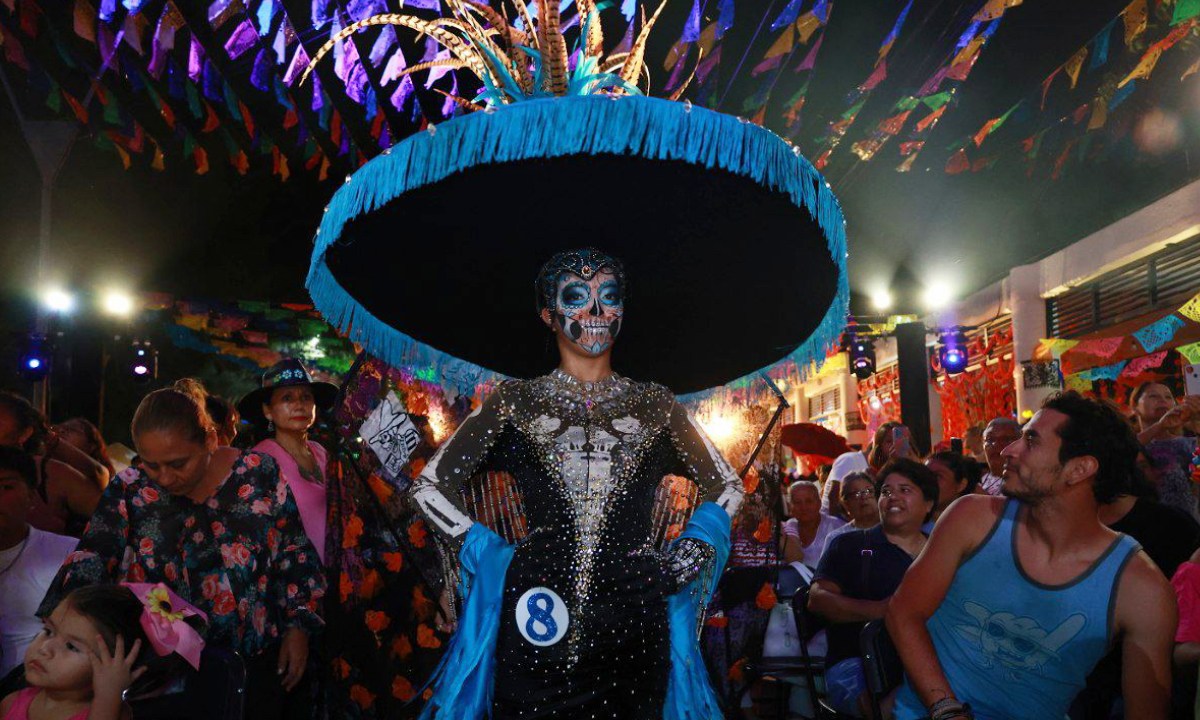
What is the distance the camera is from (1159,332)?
8.75 metres

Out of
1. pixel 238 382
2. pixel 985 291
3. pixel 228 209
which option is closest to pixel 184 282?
pixel 228 209

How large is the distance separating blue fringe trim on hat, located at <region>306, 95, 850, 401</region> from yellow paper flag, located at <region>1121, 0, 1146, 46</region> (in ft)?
20.9

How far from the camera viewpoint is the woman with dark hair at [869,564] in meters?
3.92

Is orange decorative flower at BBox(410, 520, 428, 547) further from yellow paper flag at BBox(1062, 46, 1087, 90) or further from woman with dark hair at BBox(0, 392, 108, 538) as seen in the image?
yellow paper flag at BBox(1062, 46, 1087, 90)

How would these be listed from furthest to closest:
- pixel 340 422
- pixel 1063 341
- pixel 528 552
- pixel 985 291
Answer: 1. pixel 985 291
2. pixel 1063 341
3. pixel 340 422
4. pixel 528 552

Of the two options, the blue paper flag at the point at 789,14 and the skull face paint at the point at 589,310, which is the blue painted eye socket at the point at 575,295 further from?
the blue paper flag at the point at 789,14

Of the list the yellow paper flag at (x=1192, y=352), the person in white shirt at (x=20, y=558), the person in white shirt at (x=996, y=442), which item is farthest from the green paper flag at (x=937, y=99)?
the person in white shirt at (x=20, y=558)

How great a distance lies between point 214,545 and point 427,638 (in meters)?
1.39

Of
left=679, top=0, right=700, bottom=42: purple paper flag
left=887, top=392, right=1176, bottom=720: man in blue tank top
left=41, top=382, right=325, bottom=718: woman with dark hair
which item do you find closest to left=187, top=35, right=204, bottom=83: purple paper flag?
left=679, top=0, right=700, bottom=42: purple paper flag

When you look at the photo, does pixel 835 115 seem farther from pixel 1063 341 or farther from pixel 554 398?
pixel 554 398

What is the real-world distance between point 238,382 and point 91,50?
33.9ft

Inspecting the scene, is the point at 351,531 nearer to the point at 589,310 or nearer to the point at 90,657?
the point at 90,657

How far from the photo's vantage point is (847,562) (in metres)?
4.27

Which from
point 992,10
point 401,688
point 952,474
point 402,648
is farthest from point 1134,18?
point 401,688
